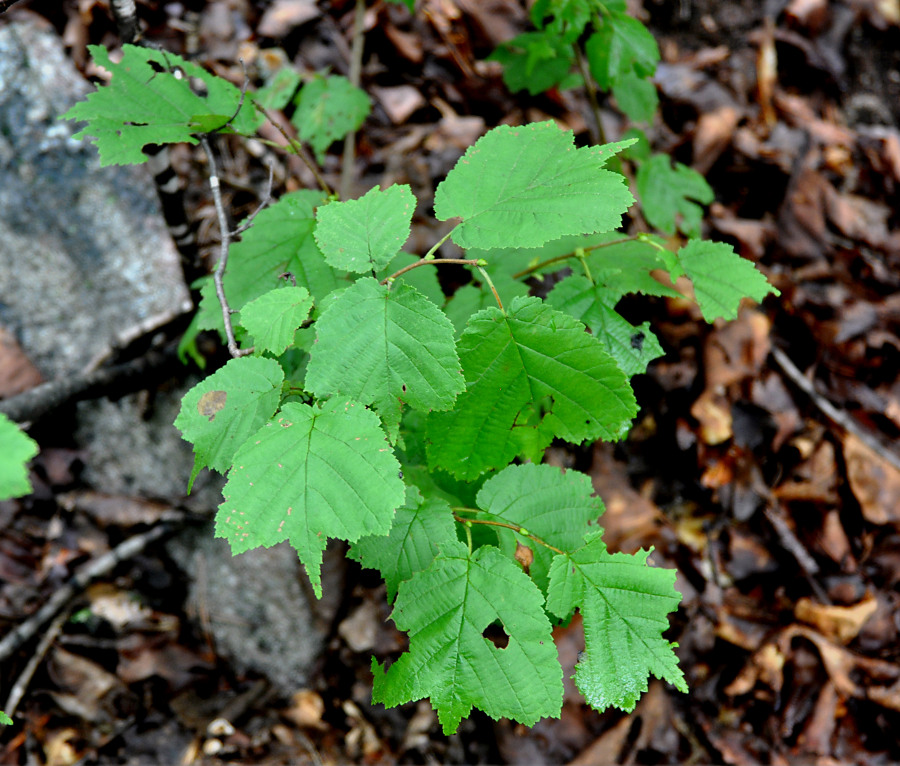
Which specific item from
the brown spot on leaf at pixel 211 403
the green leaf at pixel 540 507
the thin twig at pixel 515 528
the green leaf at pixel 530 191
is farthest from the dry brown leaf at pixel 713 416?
the brown spot on leaf at pixel 211 403

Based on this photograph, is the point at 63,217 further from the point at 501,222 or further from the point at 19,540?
the point at 501,222

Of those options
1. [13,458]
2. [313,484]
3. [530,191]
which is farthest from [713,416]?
[13,458]

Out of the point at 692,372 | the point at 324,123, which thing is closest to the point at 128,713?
the point at 324,123

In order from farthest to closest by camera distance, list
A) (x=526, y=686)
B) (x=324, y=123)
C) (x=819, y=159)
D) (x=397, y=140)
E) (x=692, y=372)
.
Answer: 1. (x=819, y=159)
2. (x=397, y=140)
3. (x=692, y=372)
4. (x=324, y=123)
5. (x=526, y=686)

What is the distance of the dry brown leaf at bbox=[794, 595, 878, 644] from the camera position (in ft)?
7.97

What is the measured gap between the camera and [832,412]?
2592mm

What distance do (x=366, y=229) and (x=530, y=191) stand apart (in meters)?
0.34

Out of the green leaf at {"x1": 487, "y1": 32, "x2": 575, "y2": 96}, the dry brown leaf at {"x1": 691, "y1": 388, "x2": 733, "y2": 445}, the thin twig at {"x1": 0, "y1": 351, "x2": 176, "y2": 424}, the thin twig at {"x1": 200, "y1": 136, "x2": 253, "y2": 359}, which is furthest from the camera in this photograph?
the dry brown leaf at {"x1": 691, "y1": 388, "x2": 733, "y2": 445}

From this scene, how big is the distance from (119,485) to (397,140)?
2.05 m

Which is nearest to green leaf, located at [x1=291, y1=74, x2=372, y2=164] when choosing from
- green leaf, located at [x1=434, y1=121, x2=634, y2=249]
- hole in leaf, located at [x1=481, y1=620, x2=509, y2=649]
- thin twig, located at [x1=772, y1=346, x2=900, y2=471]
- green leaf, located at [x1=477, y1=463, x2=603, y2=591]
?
green leaf, located at [x1=434, y1=121, x2=634, y2=249]

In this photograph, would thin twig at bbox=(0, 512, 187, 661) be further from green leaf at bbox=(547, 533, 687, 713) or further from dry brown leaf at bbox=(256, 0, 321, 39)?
dry brown leaf at bbox=(256, 0, 321, 39)

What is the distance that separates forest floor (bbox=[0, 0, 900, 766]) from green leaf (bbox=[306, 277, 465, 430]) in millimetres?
1463

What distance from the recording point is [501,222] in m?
1.14

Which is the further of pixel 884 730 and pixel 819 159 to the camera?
pixel 819 159
